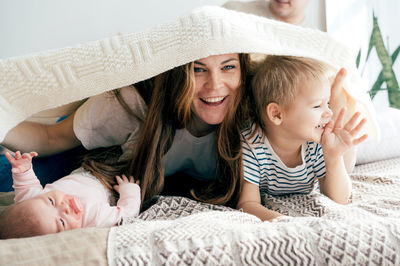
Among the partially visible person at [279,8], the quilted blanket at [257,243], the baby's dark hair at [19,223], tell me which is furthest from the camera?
the partially visible person at [279,8]

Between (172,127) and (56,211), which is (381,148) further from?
(56,211)

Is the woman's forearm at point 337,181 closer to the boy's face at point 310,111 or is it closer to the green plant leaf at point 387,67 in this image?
the boy's face at point 310,111

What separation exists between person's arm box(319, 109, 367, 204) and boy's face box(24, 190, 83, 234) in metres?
0.72

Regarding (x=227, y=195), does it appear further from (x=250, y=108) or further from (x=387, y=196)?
(x=387, y=196)

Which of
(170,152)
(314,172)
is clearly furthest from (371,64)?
(170,152)

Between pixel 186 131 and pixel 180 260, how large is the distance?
2.06 ft

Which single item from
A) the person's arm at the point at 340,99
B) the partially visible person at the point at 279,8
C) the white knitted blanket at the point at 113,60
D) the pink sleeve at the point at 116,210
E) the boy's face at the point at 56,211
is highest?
the partially visible person at the point at 279,8

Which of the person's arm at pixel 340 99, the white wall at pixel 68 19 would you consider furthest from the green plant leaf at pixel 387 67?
the person's arm at pixel 340 99

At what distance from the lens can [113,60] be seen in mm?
905

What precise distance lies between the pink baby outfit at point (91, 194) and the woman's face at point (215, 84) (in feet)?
1.08

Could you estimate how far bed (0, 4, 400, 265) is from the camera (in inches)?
25.9

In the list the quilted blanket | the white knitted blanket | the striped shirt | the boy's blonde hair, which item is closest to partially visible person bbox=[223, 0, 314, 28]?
the boy's blonde hair

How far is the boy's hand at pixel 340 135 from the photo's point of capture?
1.00m

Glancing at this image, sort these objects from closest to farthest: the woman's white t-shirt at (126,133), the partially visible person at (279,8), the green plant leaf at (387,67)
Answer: the woman's white t-shirt at (126,133)
the partially visible person at (279,8)
the green plant leaf at (387,67)
